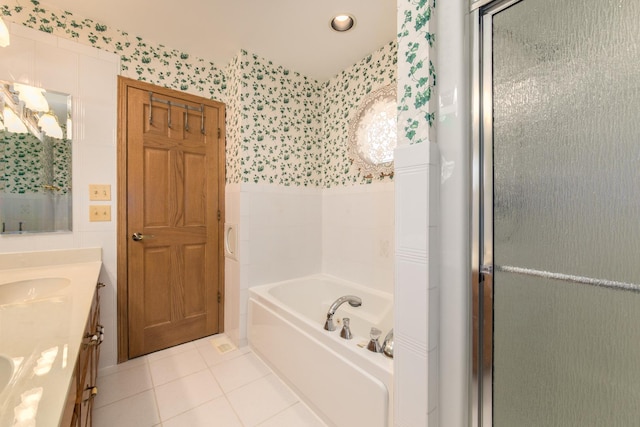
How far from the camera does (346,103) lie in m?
2.44

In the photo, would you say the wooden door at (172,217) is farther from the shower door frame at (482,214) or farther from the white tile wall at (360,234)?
the shower door frame at (482,214)

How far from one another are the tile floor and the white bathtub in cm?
10

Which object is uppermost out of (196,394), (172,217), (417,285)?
(172,217)

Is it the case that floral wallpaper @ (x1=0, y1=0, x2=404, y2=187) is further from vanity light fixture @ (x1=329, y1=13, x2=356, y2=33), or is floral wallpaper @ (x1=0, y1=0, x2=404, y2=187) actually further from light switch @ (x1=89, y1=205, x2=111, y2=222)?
light switch @ (x1=89, y1=205, x2=111, y2=222)

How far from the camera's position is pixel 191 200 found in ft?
7.50

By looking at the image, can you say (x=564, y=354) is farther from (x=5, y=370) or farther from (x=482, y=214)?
(x=5, y=370)

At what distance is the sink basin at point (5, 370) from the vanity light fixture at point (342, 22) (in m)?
2.27

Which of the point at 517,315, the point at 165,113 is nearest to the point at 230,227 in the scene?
the point at 165,113

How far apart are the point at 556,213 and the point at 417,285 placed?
0.48m

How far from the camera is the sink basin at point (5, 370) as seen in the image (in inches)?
22.9

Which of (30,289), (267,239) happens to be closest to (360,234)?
(267,239)

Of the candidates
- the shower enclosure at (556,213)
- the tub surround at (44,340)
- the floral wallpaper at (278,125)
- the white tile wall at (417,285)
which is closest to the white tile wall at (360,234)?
the floral wallpaper at (278,125)

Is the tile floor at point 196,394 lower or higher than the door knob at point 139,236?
lower

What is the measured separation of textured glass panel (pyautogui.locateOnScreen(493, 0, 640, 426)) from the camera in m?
0.66
